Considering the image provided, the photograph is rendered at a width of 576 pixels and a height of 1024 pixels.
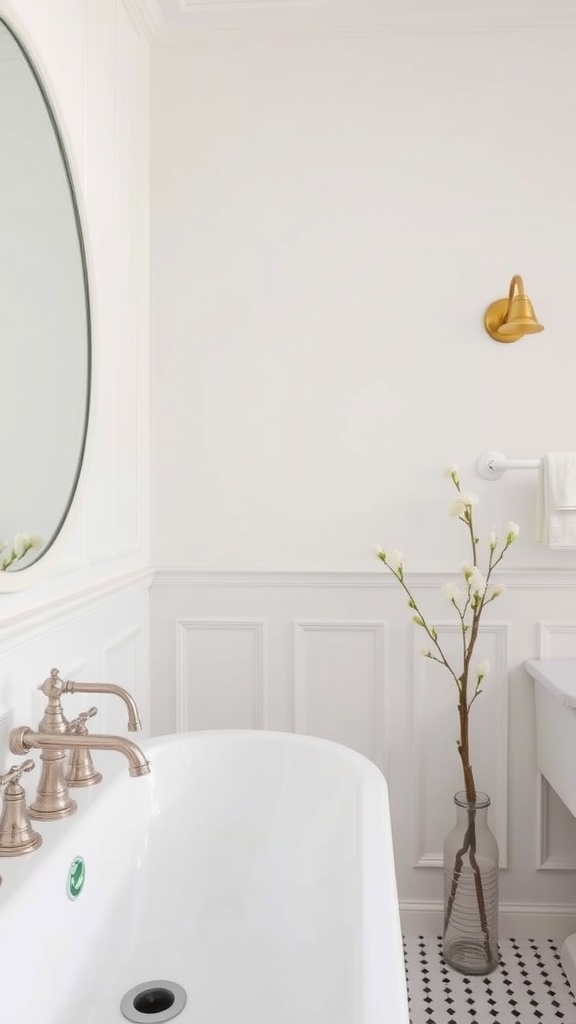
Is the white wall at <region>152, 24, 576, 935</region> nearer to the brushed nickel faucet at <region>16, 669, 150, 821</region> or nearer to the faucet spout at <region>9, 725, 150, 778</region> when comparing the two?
the brushed nickel faucet at <region>16, 669, 150, 821</region>

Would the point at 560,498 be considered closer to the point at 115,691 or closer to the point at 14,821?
the point at 115,691

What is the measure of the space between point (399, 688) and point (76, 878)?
4.15 feet

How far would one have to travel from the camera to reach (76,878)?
45.4 inches

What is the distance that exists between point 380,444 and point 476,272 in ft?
1.76

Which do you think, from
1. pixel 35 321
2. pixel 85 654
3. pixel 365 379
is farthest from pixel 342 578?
pixel 35 321

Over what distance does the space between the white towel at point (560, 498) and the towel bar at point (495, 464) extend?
60 millimetres

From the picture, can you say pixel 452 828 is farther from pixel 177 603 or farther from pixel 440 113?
pixel 440 113

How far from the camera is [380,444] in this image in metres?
2.26

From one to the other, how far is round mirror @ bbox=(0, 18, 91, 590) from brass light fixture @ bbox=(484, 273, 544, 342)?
3.53 ft

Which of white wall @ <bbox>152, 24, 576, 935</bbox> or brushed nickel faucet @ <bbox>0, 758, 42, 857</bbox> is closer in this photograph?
brushed nickel faucet @ <bbox>0, 758, 42, 857</bbox>

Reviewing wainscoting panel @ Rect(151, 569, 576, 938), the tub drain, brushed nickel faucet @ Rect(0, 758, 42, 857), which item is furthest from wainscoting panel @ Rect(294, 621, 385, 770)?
brushed nickel faucet @ Rect(0, 758, 42, 857)

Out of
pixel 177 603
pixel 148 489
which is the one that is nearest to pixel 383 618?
pixel 177 603

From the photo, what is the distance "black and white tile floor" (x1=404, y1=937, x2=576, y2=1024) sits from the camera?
188cm

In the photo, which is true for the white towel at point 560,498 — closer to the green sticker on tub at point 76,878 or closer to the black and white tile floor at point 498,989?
the black and white tile floor at point 498,989
